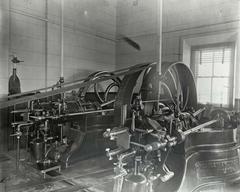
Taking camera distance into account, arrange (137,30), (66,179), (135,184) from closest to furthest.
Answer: (135,184)
(66,179)
(137,30)

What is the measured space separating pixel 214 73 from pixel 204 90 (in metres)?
0.36

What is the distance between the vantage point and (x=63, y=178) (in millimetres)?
2232

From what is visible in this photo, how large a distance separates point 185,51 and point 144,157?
368cm

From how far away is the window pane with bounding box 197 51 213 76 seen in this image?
4.25 meters

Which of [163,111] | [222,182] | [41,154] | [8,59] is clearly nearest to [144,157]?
[163,111]

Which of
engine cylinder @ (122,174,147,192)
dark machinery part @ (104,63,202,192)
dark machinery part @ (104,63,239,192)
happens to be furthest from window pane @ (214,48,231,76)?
engine cylinder @ (122,174,147,192)

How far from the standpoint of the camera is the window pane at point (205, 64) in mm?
4250

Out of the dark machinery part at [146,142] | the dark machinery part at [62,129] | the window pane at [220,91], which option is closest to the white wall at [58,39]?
the dark machinery part at [62,129]

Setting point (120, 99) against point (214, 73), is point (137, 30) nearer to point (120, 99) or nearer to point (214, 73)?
point (214, 73)

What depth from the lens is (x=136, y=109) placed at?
4.44 feet

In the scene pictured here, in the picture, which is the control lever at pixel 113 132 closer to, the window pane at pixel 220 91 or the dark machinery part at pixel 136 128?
the dark machinery part at pixel 136 128

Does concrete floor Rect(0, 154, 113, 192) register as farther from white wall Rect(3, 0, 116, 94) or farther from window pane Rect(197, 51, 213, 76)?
window pane Rect(197, 51, 213, 76)

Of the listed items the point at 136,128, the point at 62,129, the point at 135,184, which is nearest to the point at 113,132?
the point at 136,128

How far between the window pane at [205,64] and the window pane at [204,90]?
5.2 inches
